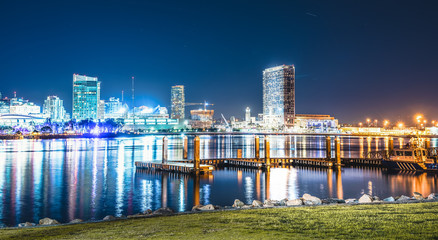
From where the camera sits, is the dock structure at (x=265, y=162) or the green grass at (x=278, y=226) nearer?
the green grass at (x=278, y=226)

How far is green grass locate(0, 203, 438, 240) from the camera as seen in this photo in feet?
30.8

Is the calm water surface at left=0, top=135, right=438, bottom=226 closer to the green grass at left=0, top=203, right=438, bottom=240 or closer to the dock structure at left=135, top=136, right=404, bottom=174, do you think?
the dock structure at left=135, top=136, right=404, bottom=174

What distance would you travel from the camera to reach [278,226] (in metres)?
10.5

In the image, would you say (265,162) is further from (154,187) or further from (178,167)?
(154,187)

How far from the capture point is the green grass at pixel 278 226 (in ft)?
30.8

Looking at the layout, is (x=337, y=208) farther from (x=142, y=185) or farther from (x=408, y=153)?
(x=408, y=153)

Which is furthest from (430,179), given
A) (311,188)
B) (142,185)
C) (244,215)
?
(244,215)

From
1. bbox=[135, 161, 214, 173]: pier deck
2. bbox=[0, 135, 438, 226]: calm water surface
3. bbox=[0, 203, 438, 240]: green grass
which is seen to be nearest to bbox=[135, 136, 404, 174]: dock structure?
bbox=[135, 161, 214, 173]: pier deck

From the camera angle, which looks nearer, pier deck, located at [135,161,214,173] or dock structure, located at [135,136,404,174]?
pier deck, located at [135,161,214,173]

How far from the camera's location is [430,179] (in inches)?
1328

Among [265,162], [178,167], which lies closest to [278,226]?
[178,167]

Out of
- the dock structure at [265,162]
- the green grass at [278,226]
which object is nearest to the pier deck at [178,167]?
the dock structure at [265,162]

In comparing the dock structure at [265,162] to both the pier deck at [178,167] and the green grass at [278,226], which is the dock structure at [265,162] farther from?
the green grass at [278,226]

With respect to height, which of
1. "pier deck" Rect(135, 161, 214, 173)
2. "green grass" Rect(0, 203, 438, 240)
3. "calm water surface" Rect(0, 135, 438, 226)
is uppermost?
"green grass" Rect(0, 203, 438, 240)
